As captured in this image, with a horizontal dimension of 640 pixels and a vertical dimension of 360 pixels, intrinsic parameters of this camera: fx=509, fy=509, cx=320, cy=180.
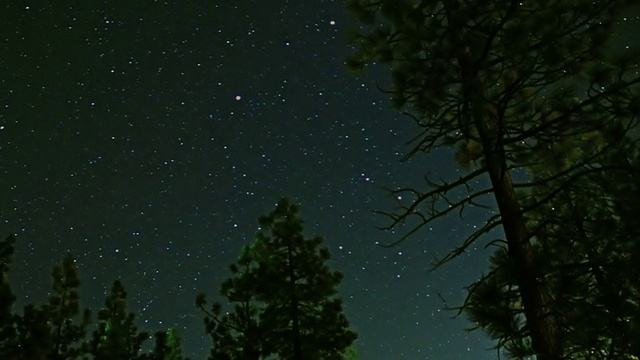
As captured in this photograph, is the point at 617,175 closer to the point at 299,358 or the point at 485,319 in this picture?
the point at 485,319

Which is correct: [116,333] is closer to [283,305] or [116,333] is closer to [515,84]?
[283,305]

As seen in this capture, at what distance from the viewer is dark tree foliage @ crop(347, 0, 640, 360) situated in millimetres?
5227

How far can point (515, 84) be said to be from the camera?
17.4 ft

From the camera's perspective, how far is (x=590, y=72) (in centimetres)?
551

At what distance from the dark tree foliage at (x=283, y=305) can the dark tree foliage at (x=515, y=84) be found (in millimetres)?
10241

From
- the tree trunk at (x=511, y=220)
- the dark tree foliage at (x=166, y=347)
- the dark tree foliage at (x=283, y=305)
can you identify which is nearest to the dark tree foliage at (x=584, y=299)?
the tree trunk at (x=511, y=220)

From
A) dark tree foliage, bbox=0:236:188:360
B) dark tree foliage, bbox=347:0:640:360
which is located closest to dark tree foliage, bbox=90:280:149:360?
dark tree foliage, bbox=0:236:188:360

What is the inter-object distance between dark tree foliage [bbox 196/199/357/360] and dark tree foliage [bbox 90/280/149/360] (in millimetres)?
3102

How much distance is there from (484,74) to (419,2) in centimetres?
118

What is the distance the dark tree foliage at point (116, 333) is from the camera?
53.5ft

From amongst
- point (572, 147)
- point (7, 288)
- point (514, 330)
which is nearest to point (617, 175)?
point (572, 147)

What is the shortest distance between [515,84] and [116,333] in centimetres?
1583

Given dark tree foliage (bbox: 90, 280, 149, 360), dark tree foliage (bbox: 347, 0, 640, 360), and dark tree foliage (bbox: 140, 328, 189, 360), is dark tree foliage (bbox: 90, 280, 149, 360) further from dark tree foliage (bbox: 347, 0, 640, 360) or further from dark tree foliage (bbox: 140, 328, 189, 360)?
dark tree foliage (bbox: 347, 0, 640, 360)

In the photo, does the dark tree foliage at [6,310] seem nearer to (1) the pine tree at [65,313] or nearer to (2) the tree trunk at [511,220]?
(1) the pine tree at [65,313]
